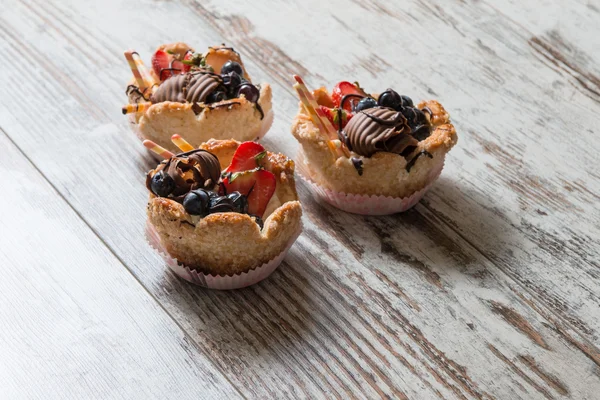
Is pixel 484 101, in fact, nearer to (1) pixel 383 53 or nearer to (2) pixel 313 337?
(1) pixel 383 53

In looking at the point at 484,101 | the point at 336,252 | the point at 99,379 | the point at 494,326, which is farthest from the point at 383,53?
the point at 99,379

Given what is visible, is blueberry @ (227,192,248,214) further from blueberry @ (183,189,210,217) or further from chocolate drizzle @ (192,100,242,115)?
chocolate drizzle @ (192,100,242,115)

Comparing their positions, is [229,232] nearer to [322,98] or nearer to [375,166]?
[375,166]

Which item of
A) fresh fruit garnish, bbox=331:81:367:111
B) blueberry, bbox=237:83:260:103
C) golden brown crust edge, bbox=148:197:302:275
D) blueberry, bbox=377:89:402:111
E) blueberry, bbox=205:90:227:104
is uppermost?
blueberry, bbox=377:89:402:111

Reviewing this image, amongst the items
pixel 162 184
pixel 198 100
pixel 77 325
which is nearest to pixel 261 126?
pixel 198 100

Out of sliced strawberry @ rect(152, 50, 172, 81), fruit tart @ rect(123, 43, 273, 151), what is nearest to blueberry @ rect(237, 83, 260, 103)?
fruit tart @ rect(123, 43, 273, 151)

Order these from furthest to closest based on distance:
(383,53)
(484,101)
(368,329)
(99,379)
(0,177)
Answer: (383,53), (484,101), (0,177), (368,329), (99,379)
